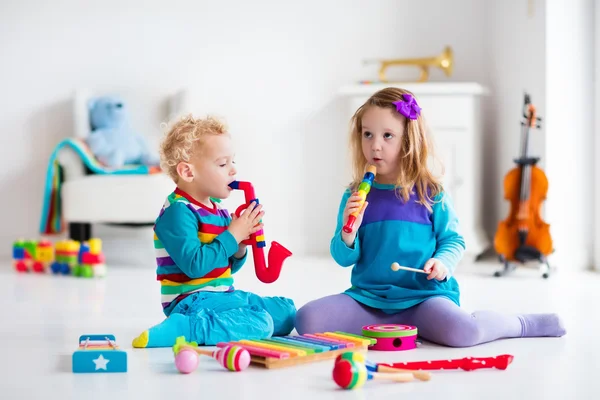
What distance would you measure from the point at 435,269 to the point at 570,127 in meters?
1.90

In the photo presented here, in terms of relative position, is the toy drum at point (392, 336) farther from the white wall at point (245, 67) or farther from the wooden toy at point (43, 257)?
the white wall at point (245, 67)

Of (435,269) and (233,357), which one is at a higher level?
(435,269)

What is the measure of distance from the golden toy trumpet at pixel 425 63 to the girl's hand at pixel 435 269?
2118 millimetres

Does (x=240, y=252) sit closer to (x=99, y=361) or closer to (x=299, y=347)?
(x=299, y=347)

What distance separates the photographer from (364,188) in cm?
186

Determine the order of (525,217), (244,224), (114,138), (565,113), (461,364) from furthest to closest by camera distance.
A: (114,138) < (565,113) < (525,217) < (244,224) < (461,364)

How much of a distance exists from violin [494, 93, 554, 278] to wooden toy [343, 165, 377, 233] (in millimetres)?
1474

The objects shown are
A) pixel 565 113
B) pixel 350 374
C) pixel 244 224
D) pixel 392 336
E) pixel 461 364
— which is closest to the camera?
pixel 350 374

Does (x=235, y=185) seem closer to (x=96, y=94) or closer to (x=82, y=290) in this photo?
(x=82, y=290)

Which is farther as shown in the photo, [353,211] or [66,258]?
[66,258]

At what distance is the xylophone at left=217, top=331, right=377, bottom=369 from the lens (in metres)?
1.59

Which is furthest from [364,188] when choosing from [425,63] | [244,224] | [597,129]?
[425,63]

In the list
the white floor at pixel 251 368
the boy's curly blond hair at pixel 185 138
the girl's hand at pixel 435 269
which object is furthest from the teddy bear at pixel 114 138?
the girl's hand at pixel 435 269

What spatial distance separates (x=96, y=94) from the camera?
415 cm
